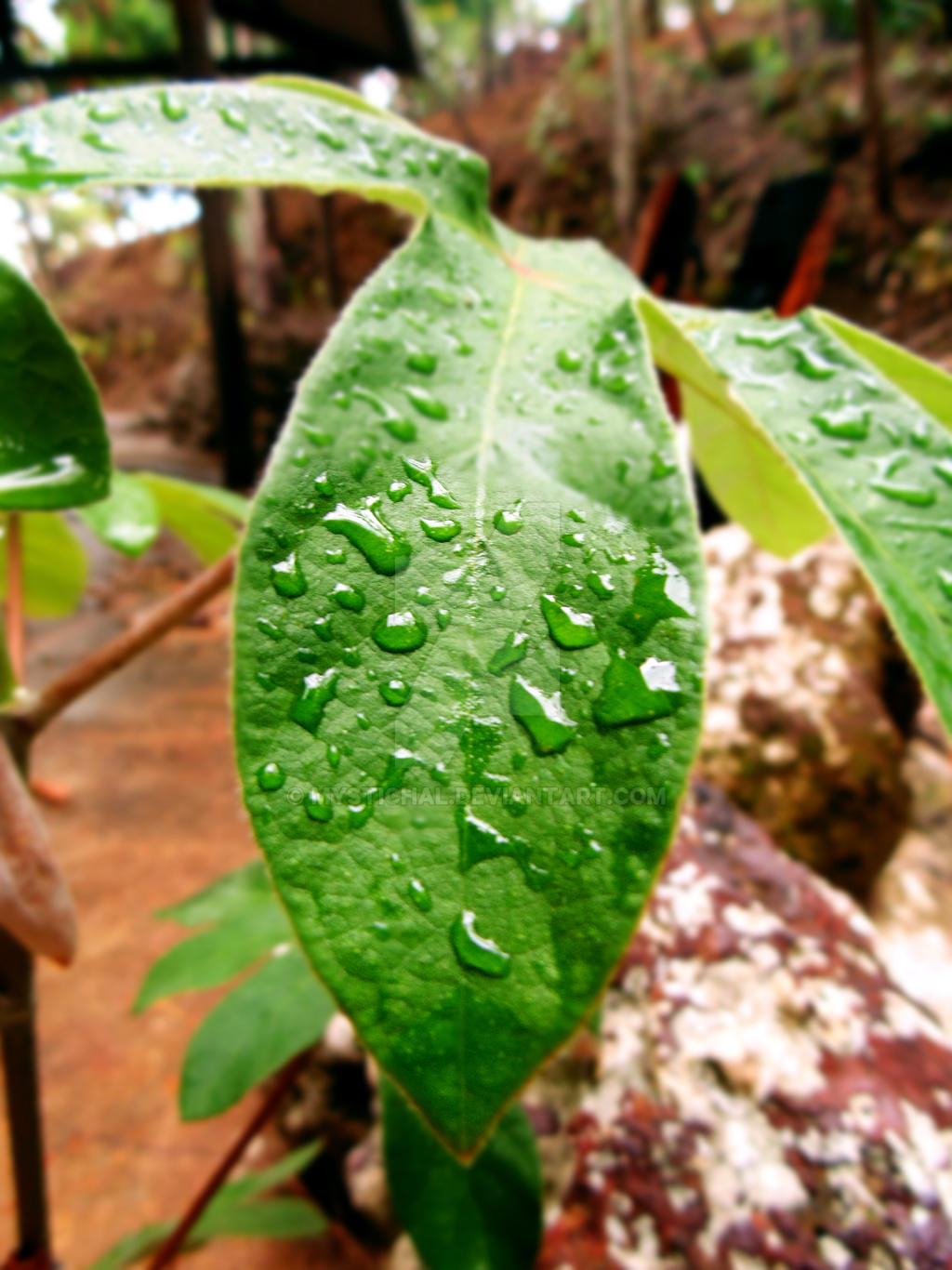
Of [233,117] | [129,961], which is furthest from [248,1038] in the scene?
[129,961]

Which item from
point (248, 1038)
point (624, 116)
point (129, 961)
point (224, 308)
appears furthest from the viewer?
point (624, 116)

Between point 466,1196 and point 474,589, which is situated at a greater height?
point 474,589

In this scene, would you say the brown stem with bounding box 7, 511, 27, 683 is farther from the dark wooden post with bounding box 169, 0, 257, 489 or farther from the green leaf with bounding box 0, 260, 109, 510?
the dark wooden post with bounding box 169, 0, 257, 489

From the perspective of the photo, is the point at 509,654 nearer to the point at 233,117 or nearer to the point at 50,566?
the point at 233,117

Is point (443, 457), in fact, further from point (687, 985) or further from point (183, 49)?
point (183, 49)

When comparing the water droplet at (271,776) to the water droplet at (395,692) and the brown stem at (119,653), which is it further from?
the brown stem at (119,653)

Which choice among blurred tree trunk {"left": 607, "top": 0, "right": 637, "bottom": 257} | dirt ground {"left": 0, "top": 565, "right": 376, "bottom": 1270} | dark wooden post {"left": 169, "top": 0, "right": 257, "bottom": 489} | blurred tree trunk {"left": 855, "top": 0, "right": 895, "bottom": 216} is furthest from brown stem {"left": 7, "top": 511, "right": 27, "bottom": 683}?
blurred tree trunk {"left": 607, "top": 0, "right": 637, "bottom": 257}
